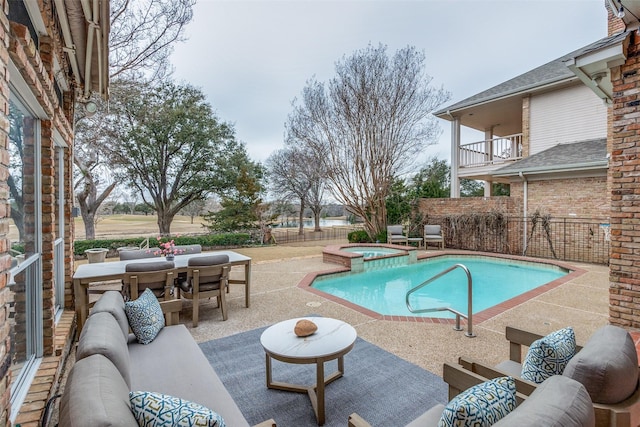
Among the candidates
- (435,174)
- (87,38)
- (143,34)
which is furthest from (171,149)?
(435,174)

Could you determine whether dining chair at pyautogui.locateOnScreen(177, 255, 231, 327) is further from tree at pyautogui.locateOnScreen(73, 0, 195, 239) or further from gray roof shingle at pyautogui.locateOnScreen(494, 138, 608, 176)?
gray roof shingle at pyautogui.locateOnScreen(494, 138, 608, 176)

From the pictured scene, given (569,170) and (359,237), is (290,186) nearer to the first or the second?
(359,237)

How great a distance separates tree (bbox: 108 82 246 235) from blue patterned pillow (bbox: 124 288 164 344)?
1283 centimetres

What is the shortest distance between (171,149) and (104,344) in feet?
51.1

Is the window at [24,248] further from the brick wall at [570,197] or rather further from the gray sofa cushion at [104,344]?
the brick wall at [570,197]

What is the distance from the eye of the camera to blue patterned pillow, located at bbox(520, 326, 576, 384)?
5.94ft

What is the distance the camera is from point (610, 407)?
1.47m

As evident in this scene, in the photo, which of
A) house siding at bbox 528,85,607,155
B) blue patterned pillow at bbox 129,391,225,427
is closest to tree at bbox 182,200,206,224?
house siding at bbox 528,85,607,155

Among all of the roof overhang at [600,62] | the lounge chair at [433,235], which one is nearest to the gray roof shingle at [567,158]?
the lounge chair at [433,235]

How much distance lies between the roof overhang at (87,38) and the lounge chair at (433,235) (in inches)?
433

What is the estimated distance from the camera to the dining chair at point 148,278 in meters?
4.09

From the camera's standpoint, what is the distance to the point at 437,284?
25.0 feet

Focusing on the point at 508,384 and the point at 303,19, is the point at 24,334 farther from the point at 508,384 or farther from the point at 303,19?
the point at 303,19

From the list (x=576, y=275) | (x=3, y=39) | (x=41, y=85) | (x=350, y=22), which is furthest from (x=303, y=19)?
(x=576, y=275)
